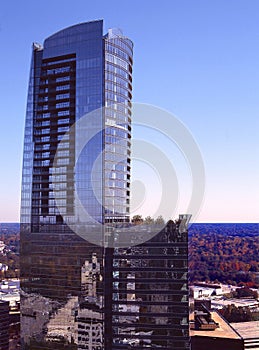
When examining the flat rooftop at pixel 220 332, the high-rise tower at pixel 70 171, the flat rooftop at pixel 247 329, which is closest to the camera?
the flat rooftop at pixel 220 332

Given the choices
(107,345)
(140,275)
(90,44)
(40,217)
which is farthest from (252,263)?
(90,44)

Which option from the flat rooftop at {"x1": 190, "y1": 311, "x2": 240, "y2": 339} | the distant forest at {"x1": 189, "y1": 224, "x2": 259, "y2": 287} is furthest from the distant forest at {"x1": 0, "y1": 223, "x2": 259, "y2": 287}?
the flat rooftop at {"x1": 190, "y1": 311, "x2": 240, "y2": 339}

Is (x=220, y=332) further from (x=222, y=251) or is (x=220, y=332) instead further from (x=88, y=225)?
(x=88, y=225)

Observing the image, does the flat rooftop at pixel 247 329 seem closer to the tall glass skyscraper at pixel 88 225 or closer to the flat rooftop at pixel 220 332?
the flat rooftop at pixel 220 332

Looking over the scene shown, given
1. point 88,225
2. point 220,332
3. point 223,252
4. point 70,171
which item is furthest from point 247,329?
point 70,171

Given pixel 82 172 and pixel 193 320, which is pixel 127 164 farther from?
pixel 193 320

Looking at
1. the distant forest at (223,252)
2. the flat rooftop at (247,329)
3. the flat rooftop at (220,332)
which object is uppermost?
the distant forest at (223,252)

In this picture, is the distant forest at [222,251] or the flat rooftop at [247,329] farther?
the flat rooftop at [247,329]

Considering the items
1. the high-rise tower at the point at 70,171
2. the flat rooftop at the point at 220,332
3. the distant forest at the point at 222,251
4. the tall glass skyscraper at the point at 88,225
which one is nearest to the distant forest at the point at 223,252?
the distant forest at the point at 222,251
